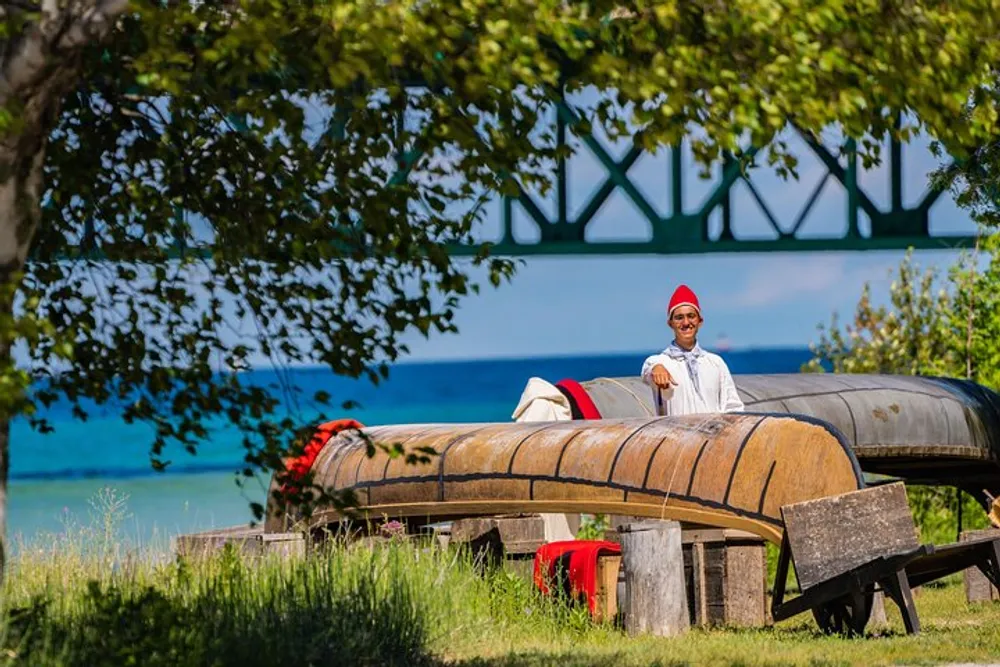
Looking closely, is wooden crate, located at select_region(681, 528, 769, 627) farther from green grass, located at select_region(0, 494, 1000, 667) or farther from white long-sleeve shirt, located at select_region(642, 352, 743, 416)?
white long-sleeve shirt, located at select_region(642, 352, 743, 416)

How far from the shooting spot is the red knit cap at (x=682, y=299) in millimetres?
11883

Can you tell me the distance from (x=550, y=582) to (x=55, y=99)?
6.01 meters

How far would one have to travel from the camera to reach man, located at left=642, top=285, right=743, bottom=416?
11.9 m

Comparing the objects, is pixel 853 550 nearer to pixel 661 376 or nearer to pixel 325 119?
pixel 661 376

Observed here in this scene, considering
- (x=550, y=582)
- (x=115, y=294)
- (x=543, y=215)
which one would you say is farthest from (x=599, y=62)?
(x=543, y=215)

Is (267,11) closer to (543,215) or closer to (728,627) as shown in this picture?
(728,627)

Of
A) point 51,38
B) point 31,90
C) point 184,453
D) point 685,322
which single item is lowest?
point 184,453

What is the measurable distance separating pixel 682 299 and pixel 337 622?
12.8 feet

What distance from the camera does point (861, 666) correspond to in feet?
31.1

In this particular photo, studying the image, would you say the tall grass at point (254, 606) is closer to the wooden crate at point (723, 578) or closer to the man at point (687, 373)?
the wooden crate at point (723, 578)

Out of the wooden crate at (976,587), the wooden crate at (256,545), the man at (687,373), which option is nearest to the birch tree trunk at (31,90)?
the wooden crate at (256,545)

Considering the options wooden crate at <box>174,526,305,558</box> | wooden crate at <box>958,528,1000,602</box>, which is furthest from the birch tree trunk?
wooden crate at <box>958,528,1000,602</box>

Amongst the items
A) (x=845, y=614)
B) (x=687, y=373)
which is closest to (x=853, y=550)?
(x=845, y=614)

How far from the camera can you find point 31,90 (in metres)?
6.97
